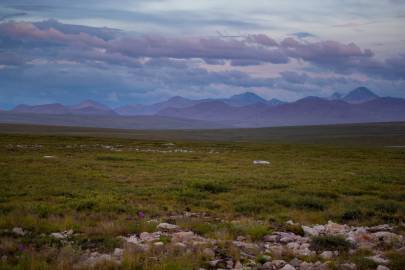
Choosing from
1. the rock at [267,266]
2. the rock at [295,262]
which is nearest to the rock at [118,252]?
the rock at [267,266]

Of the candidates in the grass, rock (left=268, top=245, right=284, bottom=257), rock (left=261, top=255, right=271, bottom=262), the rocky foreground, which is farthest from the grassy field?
rock (left=261, top=255, right=271, bottom=262)

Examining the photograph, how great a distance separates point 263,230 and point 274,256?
2.06 m

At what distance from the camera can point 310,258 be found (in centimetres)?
908

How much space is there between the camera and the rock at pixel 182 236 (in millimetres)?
10281

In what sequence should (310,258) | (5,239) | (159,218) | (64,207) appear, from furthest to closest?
(64,207), (159,218), (5,239), (310,258)

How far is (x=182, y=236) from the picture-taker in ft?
34.8

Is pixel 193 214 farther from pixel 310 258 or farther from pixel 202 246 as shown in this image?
pixel 310 258

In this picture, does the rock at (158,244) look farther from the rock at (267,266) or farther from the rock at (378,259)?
the rock at (378,259)

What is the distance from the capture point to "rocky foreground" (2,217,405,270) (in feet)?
28.2

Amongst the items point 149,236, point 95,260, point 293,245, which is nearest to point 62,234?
point 149,236

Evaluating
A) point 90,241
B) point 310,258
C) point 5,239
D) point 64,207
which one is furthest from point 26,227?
point 310,258

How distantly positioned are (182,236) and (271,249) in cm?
235

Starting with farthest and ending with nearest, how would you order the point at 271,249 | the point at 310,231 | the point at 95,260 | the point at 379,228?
the point at 379,228, the point at 310,231, the point at 271,249, the point at 95,260

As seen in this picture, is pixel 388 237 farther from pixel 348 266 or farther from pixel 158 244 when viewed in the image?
pixel 158 244
